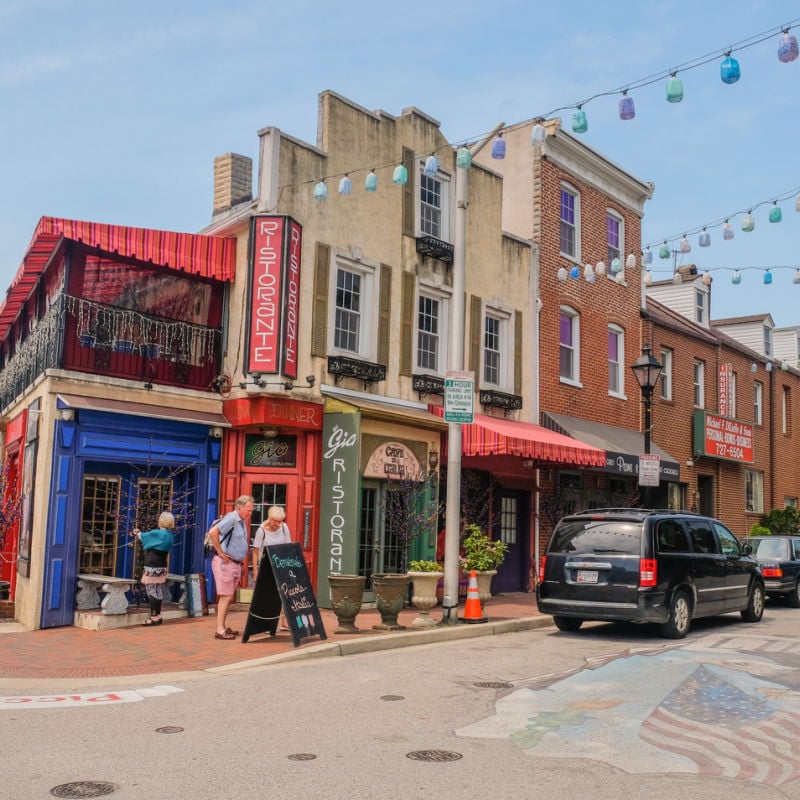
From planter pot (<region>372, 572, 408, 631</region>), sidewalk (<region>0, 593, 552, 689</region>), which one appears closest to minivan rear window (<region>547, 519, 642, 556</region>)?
sidewalk (<region>0, 593, 552, 689</region>)

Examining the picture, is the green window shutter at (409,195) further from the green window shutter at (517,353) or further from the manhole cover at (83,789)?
the manhole cover at (83,789)

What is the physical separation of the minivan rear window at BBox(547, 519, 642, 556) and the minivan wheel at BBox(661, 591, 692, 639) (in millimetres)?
971

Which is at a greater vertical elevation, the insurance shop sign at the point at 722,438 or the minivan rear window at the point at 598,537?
the insurance shop sign at the point at 722,438

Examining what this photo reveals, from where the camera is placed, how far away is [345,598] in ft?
38.8

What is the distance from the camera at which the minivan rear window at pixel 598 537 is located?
1209 cm

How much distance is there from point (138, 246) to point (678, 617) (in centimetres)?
935

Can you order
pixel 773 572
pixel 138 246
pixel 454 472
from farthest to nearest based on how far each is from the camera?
pixel 773 572 → pixel 138 246 → pixel 454 472

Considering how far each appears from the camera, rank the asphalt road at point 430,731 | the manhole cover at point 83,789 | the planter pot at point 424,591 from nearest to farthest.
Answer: the manhole cover at point 83,789 < the asphalt road at point 430,731 < the planter pot at point 424,591

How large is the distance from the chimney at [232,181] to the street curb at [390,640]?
930cm

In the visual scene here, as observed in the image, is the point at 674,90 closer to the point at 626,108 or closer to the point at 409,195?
the point at 626,108

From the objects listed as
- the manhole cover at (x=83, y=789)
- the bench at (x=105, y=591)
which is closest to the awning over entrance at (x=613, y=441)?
the bench at (x=105, y=591)

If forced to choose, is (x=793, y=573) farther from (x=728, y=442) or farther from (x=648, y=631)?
(x=728, y=442)

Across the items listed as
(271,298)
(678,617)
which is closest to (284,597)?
(678,617)

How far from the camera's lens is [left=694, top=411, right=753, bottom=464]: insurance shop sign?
83.1ft
